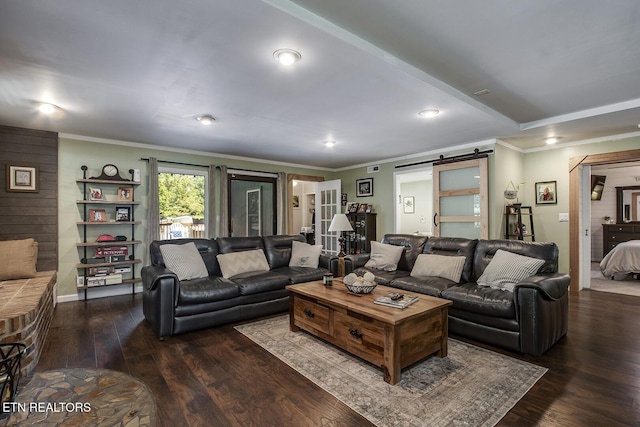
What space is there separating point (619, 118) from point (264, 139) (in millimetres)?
4689

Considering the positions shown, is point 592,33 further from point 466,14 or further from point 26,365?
point 26,365

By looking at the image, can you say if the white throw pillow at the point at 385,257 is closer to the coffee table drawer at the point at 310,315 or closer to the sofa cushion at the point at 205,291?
the coffee table drawer at the point at 310,315

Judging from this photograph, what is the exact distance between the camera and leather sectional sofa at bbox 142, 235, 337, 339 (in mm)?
3121

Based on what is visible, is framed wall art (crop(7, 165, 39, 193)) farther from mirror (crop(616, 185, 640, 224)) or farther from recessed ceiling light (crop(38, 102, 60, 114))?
mirror (crop(616, 185, 640, 224))

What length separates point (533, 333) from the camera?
260 centimetres

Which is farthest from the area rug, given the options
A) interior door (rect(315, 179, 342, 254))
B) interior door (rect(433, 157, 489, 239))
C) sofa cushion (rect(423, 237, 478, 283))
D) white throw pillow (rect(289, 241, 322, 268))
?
interior door (rect(315, 179, 342, 254))

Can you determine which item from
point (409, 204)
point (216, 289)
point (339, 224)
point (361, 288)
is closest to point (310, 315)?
point (361, 288)

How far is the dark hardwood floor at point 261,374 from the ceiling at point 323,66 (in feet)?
7.96

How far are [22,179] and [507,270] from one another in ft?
20.1

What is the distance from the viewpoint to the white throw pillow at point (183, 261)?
360 centimetres

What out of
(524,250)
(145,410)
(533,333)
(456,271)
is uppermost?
(524,250)

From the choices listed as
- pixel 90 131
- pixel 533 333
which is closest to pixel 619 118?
pixel 533 333

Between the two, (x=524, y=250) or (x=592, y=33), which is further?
(x=524, y=250)

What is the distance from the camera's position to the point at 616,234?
25.1ft
